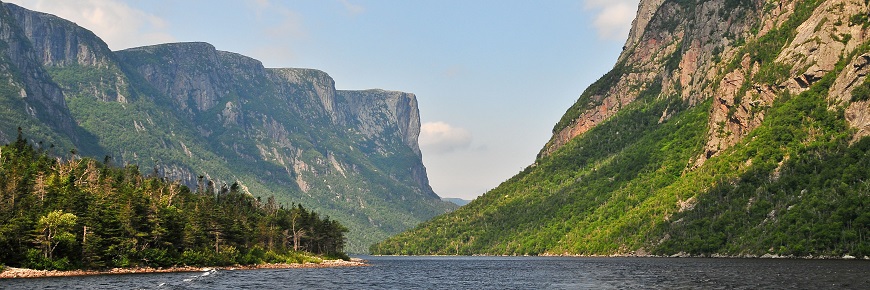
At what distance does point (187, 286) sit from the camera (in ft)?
353

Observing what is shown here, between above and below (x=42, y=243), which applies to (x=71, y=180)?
above

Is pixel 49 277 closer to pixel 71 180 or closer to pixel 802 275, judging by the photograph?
pixel 71 180

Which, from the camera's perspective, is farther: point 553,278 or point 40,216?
point 553,278

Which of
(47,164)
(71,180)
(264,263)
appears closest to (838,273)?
(264,263)

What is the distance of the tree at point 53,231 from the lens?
123 m

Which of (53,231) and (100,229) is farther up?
(100,229)

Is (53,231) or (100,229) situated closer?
(53,231)

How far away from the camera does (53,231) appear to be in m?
126

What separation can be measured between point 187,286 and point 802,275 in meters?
91.3

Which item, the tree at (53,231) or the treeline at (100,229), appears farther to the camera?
the treeline at (100,229)

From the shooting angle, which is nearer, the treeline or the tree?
the tree

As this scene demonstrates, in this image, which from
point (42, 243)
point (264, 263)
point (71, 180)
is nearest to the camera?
point (42, 243)

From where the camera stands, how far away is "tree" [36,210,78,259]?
12312cm

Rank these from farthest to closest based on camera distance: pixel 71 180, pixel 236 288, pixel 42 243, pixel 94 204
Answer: pixel 71 180 < pixel 94 204 < pixel 42 243 < pixel 236 288
